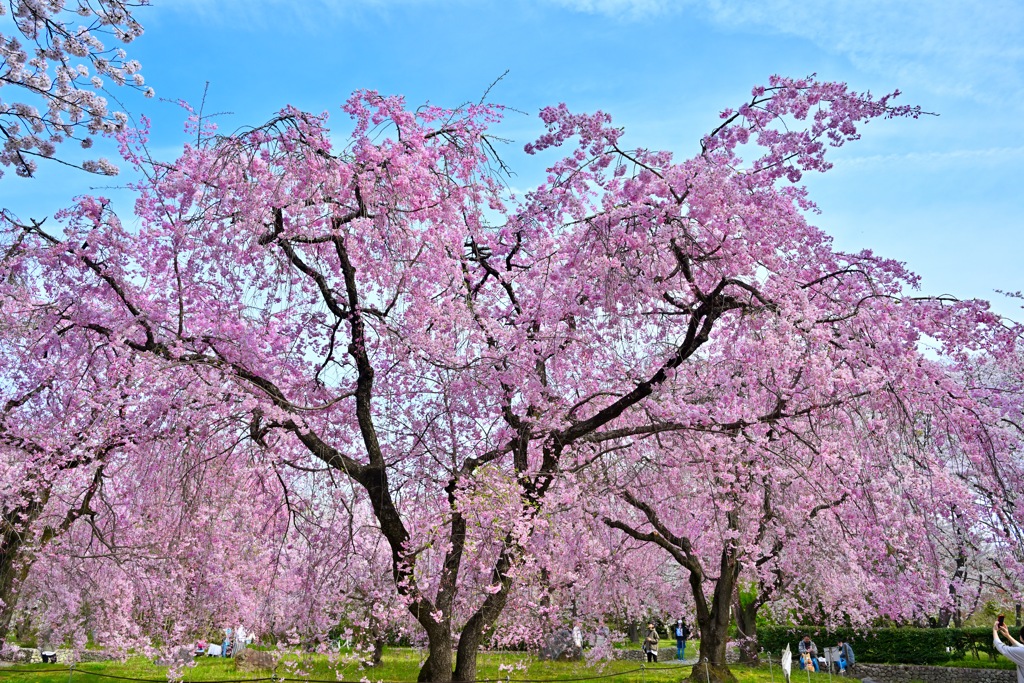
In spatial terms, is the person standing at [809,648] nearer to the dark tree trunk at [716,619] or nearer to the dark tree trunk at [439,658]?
the dark tree trunk at [716,619]

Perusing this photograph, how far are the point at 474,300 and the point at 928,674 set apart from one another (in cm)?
1616

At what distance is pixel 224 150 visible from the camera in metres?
6.12

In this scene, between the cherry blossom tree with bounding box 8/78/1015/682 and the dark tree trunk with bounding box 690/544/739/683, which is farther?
the dark tree trunk with bounding box 690/544/739/683

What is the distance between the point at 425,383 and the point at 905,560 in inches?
427

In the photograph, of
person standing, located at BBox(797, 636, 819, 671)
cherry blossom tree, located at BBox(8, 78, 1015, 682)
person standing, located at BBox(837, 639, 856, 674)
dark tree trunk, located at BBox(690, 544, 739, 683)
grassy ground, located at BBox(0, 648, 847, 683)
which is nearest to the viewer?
cherry blossom tree, located at BBox(8, 78, 1015, 682)

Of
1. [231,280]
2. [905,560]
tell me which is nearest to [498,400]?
[231,280]

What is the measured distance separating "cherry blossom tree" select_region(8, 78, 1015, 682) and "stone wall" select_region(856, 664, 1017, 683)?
1118 cm

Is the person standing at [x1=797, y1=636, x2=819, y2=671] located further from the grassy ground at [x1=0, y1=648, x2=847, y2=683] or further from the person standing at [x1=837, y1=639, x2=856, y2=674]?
the grassy ground at [x1=0, y1=648, x2=847, y2=683]

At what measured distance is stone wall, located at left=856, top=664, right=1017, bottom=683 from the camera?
15.2 metres

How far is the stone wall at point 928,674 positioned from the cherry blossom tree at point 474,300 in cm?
1118

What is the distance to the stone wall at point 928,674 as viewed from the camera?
15.2 meters

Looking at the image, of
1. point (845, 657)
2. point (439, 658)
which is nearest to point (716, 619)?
point (439, 658)

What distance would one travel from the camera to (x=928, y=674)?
1741 cm

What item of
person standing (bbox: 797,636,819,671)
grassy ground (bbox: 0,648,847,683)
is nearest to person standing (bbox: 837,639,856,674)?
person standing (bbox: 797,636,819,671)
